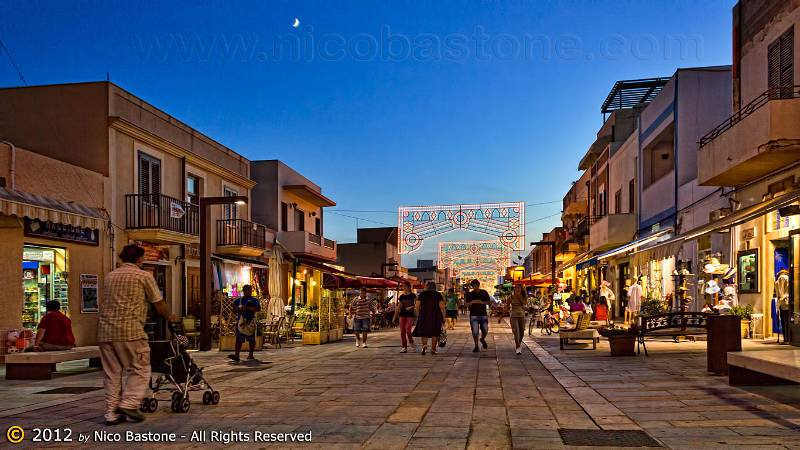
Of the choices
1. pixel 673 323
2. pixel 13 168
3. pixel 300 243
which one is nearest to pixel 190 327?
pixel 13 168

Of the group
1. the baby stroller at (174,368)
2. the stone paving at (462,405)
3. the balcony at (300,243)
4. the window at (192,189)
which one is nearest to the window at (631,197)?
the balcony at (300,243)

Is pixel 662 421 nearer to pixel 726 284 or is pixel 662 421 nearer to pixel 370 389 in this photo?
pixel 370 389

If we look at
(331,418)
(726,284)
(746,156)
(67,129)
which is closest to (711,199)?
(726,284)

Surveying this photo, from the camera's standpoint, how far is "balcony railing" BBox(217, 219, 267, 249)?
77.7 ft

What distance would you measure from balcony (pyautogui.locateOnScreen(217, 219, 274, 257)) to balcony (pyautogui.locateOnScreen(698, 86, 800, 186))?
14870 mm

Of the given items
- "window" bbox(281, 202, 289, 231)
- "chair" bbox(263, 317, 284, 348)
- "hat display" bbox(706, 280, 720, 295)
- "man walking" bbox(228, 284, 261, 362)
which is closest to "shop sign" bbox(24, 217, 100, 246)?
"man walking" bbox(228, 284, 261, 362)

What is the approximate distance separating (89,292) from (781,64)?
52.3 feet

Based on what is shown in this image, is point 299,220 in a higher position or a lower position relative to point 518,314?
higher

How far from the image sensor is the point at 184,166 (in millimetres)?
21141

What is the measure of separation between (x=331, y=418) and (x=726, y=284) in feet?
40.6

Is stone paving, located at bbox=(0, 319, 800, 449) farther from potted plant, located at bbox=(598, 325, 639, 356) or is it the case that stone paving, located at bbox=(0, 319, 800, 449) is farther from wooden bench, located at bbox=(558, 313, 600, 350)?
wooden bench, located at bbox=(558, 313, 600, 350)

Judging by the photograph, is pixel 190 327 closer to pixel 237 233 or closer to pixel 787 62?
pixel 237 233

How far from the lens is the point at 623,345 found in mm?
12969

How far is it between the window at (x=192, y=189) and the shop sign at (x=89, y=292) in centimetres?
576
